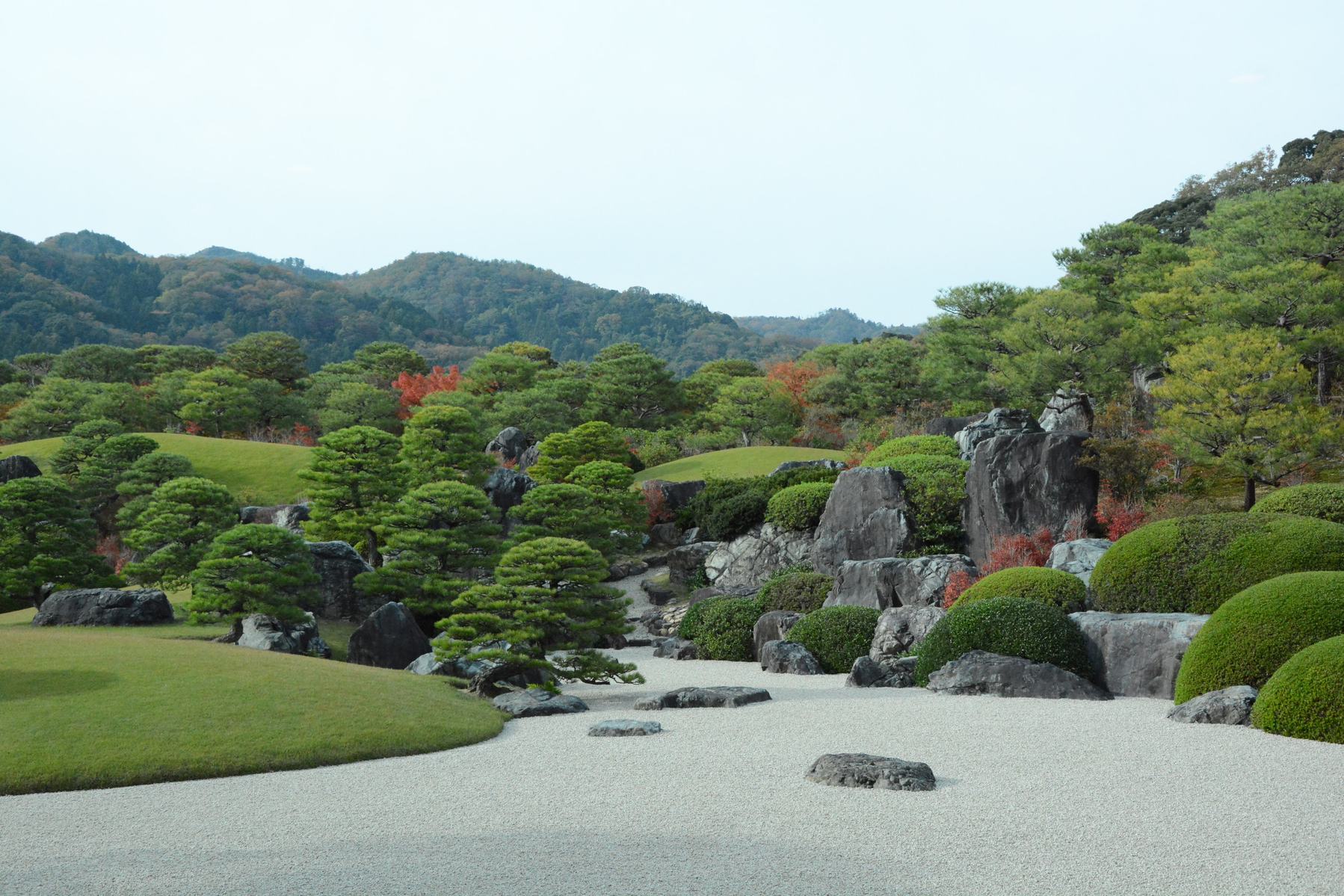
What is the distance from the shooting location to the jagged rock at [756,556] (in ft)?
74.7

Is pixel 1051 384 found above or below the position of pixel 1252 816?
above

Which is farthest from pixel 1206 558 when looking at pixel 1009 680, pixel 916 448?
pixel 916 448

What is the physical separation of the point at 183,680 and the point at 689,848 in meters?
6.88

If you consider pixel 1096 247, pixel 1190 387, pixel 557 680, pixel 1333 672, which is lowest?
pixel 557 680

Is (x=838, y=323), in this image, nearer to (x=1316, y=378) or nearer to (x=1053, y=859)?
(x=1316, y=378)

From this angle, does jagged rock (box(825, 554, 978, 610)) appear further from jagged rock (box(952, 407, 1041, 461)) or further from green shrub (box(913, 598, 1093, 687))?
jagged rock (box(952, 407, 1041, 461))

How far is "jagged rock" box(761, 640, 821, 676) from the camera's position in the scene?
14.3 m

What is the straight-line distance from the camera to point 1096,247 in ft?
125

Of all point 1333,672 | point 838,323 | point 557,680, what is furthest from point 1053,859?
point 838,323

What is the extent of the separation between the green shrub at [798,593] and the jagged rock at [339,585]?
7289mm

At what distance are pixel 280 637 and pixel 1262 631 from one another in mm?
12486

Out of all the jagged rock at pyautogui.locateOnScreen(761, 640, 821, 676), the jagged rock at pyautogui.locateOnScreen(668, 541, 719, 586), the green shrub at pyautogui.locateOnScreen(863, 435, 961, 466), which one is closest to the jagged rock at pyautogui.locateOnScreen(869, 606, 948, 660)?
the jagged rock at pyautogui.locateOnScreen(761, 640, 821, 676)

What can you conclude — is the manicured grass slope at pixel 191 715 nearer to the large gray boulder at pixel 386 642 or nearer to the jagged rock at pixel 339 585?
the large gray boulder at pixel 386 642

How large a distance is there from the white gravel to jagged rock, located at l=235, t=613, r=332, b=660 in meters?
6.37
